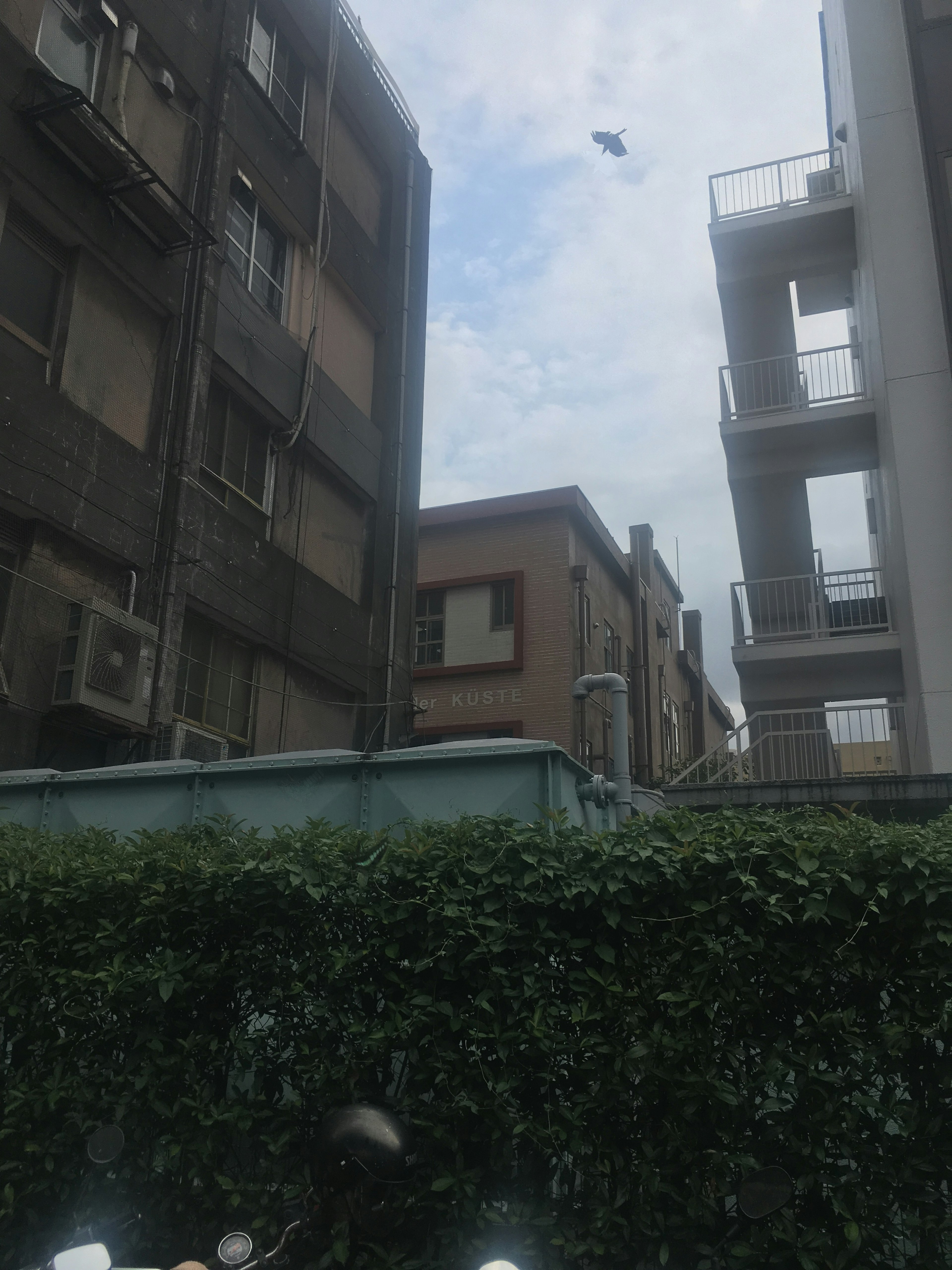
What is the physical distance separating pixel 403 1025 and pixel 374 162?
764 inches

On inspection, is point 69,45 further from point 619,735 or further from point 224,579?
point 619,735

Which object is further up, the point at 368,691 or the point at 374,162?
the point at 374,162

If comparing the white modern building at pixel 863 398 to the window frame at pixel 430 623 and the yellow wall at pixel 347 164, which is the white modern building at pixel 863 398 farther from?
the window frame at pixel 430 623

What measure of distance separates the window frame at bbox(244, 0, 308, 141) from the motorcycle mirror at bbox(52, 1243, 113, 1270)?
16.6 metres

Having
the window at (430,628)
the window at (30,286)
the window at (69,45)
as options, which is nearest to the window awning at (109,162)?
the window at (69,45)

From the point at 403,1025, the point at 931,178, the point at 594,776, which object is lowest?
the point at 403,1025

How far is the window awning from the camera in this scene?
39.0ft

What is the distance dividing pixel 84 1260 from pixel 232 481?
12.5 m

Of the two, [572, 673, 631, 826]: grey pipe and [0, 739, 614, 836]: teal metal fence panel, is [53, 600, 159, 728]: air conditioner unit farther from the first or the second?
[572, 673, 631, 826]: grey pipe

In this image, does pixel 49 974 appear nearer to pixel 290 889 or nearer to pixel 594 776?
pixel 290 889

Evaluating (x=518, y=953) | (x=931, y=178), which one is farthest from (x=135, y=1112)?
(x=931, y=178)

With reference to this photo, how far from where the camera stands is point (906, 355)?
15344mm

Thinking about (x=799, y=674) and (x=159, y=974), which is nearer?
(x=159, y=974)

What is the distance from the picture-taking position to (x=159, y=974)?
5.47 metres
